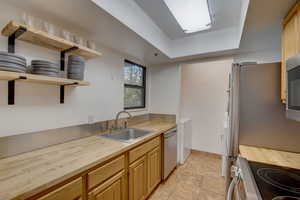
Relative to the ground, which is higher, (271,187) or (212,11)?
(212,11)

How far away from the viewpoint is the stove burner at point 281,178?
81 centimetres

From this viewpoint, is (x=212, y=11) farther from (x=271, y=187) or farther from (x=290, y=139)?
(x=271, y=187)

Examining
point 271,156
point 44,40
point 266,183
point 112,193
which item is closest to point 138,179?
point 112,193

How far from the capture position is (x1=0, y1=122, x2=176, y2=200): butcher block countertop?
76 cm

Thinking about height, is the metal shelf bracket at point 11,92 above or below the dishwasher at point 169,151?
above

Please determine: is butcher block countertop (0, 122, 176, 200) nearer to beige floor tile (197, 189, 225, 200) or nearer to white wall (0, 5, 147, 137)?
white wall (0, 5, 147, 137)

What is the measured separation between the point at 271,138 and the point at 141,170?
56.9 inches

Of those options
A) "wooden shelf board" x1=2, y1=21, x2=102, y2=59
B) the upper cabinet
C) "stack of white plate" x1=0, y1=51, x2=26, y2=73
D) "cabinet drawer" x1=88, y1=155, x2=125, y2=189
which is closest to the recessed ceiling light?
the upper cabinet

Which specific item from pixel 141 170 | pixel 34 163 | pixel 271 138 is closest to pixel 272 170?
pixel 271 138

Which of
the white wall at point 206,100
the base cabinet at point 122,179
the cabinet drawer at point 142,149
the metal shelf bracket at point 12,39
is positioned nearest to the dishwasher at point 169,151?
the base cabinet at point 122,179

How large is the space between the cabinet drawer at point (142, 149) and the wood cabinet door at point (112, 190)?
199 mm

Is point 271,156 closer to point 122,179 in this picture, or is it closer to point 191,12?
point 122,179

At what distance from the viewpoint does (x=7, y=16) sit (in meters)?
1.17

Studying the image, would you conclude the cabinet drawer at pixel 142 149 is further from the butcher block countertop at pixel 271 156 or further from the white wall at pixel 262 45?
the white wall at pixel 262 45
